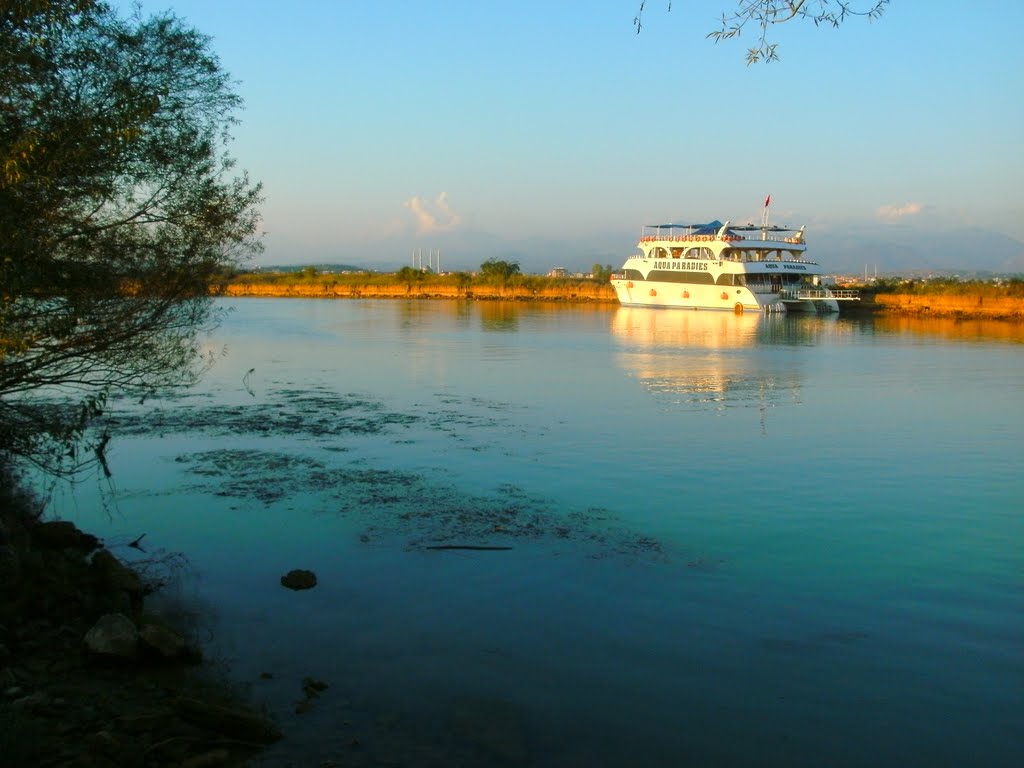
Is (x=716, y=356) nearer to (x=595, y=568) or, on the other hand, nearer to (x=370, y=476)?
(x=370, y=476)

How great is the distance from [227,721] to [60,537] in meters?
5.05

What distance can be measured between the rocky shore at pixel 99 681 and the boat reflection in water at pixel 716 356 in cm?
1690

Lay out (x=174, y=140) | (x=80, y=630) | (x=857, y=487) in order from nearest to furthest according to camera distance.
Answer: (x=80, y=630)
(x=174, y=140)
(x=857, y=487)

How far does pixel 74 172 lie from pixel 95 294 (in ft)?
4.73

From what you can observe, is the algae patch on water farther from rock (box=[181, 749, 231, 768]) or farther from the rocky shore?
rock (box=[181, 749, 231, 768])

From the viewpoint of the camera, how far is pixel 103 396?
11.4 m

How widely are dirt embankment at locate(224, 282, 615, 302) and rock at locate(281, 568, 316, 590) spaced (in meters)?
87.8

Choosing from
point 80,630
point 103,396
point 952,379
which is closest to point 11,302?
point 103,396

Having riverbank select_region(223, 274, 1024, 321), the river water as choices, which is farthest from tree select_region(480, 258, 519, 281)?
the river water

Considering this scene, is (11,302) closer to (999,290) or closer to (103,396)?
(103,396)

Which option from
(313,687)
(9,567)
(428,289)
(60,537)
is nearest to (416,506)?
(60,537)

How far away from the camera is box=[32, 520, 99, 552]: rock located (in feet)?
33.3

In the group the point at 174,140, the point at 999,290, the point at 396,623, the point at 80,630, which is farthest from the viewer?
the point at 999,290

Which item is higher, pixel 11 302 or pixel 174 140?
pixel 174 140
